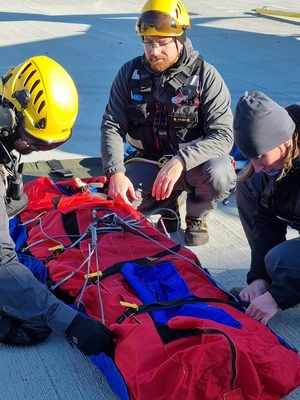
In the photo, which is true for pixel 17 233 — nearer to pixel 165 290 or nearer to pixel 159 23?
pixel 165 290

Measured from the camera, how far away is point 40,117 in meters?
3.06

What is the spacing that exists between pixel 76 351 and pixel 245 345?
3.01 feet

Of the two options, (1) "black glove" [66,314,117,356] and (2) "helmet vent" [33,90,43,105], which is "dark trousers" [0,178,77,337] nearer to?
(1) "black glove" [66,314,117,356]

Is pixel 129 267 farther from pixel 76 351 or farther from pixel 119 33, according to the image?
pixel 119 33

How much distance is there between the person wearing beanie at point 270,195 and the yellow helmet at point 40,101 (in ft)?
2.96

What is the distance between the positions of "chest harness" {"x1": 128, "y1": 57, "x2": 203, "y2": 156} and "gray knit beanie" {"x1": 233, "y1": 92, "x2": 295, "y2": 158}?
1302 millimetres

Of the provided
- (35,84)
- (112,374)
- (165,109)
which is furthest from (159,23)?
(112,374)

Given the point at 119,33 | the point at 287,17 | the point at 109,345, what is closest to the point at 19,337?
the point at 109,345

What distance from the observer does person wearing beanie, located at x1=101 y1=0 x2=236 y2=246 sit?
396 cm

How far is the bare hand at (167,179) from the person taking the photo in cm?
383

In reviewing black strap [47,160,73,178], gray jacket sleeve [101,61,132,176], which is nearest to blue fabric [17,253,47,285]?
gray jacket sleeve [101,61,132,176]

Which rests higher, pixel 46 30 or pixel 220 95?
pixel 220 95

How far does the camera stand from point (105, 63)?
9430 millimetres

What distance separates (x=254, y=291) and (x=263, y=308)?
0.27 m
